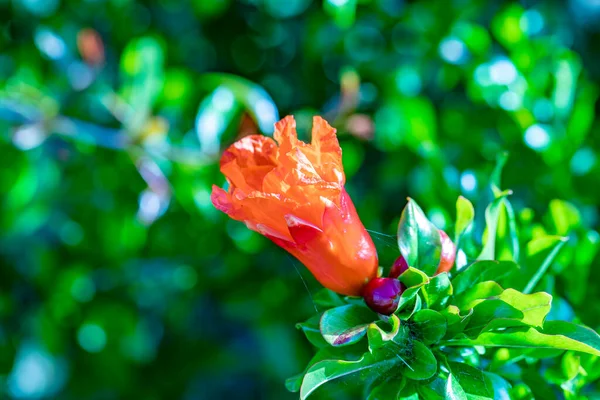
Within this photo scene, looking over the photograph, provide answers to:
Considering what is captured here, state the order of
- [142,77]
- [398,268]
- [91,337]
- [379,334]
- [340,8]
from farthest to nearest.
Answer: [91,337] → [142,77] → [340,8] → [398,268] → [379,334]

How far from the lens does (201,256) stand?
1611mm

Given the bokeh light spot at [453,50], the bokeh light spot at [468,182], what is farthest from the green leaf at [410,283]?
the bokeh light spot at [453,50]

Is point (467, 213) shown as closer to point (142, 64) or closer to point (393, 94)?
point (393, 94)

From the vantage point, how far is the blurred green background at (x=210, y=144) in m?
1.23

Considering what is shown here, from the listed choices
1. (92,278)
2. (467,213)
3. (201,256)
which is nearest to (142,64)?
(201,256)

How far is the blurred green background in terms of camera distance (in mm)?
1229

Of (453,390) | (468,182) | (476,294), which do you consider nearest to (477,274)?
(476,294)

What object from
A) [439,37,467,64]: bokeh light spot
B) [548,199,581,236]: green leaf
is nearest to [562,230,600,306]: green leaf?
[548,199,581,236]: green leaf

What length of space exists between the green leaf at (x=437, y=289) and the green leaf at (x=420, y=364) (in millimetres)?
49

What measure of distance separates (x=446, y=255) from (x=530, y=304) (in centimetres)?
10

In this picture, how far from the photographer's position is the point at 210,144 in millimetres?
1380

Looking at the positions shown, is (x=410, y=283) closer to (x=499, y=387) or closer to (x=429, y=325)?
(x=429, y=325)

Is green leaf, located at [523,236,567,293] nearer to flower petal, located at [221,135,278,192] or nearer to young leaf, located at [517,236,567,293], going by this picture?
young leaf, located at [517,236,567,293]

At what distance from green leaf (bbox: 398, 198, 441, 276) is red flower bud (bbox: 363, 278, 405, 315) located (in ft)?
0.10
